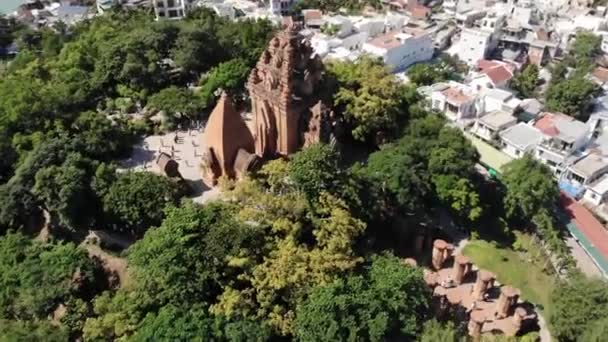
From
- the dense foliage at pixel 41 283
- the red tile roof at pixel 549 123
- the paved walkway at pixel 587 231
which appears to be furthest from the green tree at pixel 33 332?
the red tile roof at pixel 549 123

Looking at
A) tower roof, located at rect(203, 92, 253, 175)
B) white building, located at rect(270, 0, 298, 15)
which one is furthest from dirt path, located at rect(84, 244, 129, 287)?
white building, located at rect(270, 0, 298, 15)

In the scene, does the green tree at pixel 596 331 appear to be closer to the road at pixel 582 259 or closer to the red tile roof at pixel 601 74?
the road at pixel 582 259

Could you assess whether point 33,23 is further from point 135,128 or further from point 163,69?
point 135,128

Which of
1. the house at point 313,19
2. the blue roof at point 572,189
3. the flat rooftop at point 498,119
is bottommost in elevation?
the blue roof at point 572,189

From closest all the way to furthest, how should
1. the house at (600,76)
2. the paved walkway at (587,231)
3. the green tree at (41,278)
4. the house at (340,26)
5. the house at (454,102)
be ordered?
1. the green tree at (41,278)
2. the paved walkway at (587,231)
3. the house at (454,102)
4. the house at (600,76)
5. the house at (340,26)

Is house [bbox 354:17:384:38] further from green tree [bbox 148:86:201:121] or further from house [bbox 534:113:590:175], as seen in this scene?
green tree [bbox 148:86:201:121]

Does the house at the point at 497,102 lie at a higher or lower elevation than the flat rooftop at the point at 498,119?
higher
